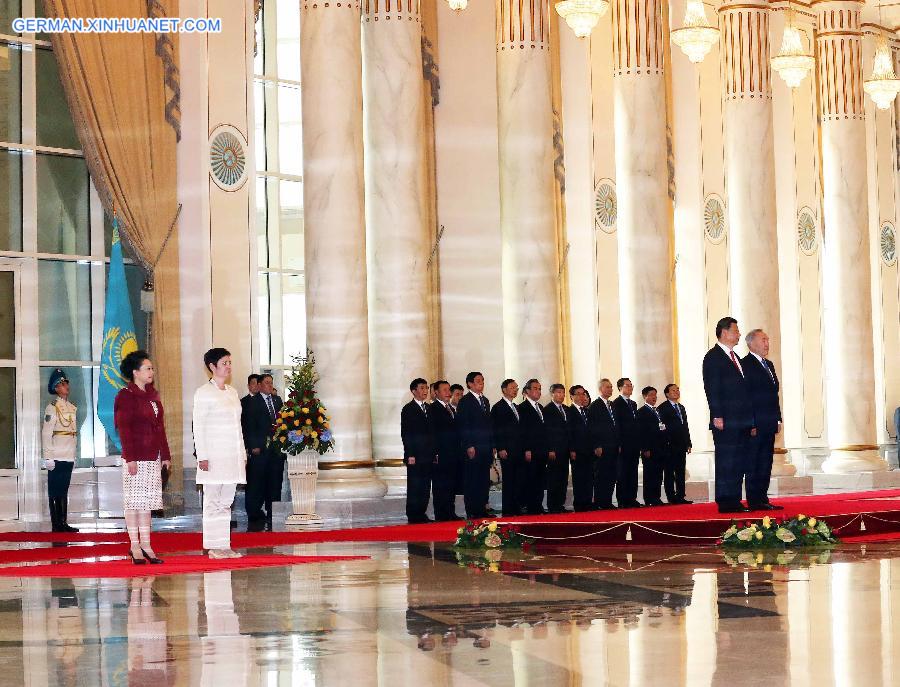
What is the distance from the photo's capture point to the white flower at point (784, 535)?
390 inches

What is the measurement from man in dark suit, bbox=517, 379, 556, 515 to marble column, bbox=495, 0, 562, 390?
1358 millimetres

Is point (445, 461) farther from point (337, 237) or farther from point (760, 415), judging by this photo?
Result: point (760, 415)

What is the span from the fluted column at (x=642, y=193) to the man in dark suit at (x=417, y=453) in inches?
202

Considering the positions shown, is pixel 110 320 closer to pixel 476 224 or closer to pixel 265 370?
pixel 265 370

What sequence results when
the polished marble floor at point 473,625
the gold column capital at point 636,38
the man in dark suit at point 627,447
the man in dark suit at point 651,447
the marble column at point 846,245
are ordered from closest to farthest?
the polished marble floor at point 473,625 < the man in dark suit at point 627,447 < the man in dark suit at point 651,447 < the gold column capital at point 636,38 < the marble column at point 846,245

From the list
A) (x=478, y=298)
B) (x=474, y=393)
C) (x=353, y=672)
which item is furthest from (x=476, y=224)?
(x=353, y=672)

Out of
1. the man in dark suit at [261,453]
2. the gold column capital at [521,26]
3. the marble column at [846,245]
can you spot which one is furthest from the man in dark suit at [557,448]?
the marble column at [846,245]

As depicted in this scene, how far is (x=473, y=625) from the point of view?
6277 mm

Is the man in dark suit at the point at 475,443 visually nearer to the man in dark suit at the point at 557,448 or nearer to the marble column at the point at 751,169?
the man in dark suit at the point at 557,448

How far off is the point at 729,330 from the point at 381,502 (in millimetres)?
4524

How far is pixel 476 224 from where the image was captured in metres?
18.4

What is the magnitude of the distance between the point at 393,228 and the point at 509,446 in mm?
2529

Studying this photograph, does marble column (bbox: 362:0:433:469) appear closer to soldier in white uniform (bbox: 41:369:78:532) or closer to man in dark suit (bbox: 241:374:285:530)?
man in dark suit (bbox: 241:374:285:530)

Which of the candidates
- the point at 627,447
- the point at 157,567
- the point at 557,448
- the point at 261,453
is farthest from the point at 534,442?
the point at 157,567
